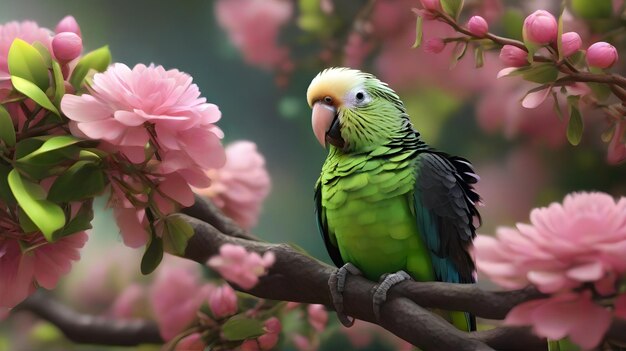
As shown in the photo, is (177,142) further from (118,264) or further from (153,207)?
(118,264)

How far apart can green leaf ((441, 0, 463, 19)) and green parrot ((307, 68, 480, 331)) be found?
0.10 metres

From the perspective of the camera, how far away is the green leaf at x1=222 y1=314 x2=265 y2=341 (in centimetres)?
64

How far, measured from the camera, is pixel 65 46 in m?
0.55

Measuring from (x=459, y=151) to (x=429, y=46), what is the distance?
24 centimetres

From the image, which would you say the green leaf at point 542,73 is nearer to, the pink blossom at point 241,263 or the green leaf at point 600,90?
the green leaf at point 600,90

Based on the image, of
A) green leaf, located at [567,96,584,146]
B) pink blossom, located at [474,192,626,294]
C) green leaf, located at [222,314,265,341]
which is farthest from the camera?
green leaf, located at [222,314,265,341]

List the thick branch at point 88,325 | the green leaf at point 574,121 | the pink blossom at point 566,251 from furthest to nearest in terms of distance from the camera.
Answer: the thick branch at point 88,325, the green leaf at point 574,121, the pink blossom at point 566,251

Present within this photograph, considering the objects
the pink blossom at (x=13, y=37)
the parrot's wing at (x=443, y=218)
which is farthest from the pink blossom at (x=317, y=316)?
the pink blossom at (x=13, y=37)

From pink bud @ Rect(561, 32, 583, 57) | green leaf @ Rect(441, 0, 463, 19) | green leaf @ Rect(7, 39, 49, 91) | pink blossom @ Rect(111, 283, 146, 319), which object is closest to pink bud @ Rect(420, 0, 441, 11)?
green leaf @ Rect(441, 0, 463, 19)

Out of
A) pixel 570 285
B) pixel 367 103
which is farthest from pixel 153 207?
pixel 570 285

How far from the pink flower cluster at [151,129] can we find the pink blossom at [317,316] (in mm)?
217

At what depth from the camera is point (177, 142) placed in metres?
0.53

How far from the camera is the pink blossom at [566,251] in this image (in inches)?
16.5

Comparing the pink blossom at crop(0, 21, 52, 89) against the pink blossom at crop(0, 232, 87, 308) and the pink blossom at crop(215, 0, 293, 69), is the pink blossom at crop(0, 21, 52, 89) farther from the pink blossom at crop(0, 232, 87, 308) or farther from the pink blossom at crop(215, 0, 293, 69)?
the pink blossom at crop(215, 0, 293, 69)
